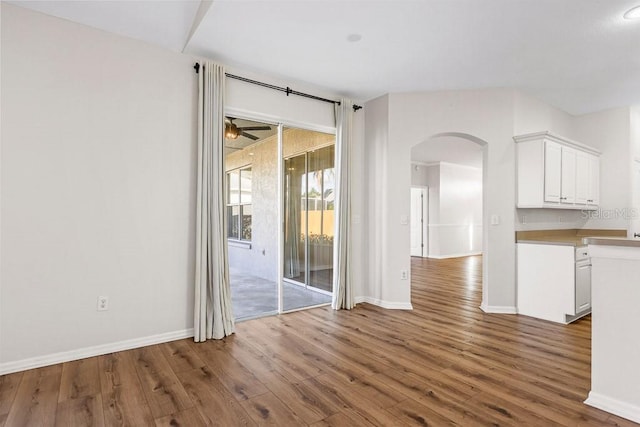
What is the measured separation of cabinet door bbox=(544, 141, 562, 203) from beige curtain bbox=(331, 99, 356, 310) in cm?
245

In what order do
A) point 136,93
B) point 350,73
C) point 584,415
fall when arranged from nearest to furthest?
point 584,415, point 136,93, point 350,73

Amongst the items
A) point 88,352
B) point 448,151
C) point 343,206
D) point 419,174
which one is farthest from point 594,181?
point 88,352

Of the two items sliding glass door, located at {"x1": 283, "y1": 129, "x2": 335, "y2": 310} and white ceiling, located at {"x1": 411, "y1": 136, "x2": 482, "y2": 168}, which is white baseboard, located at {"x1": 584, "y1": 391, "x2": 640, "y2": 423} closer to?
sliding glass door, located at {"x1": 283, "y1": 129, "x2": 335, "y2": 310}

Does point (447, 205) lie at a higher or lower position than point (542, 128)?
lower

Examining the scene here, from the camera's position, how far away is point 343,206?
14.6 feet

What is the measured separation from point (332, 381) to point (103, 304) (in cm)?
213

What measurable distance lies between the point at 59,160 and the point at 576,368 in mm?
4584

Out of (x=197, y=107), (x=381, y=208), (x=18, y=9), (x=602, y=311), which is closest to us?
(x=602, y=311)

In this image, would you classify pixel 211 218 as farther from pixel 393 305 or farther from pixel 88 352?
pixel 393 305

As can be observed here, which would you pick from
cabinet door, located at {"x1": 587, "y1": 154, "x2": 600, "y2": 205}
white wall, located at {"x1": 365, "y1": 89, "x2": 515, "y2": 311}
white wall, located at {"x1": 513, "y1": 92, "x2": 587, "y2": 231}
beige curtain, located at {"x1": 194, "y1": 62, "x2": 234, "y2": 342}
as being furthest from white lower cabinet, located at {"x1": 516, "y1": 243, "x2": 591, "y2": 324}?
beige curtain, located at {"x1": 194, "y1": 62, "x2": 234, "y2": 342}

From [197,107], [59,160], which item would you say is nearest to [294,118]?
[197,107]

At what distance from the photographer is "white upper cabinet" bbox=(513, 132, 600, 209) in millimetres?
4086

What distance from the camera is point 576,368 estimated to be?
2652 millimetres

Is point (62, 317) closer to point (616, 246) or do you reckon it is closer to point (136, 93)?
point (136, 93)
